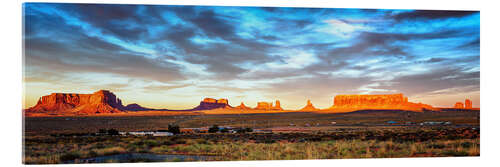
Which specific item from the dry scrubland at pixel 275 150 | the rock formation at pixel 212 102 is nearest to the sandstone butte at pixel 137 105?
the rock formation at pixel 212 102

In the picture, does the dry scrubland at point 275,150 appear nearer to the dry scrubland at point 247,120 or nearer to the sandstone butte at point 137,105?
Answer: the sandstone butte at point 137,105

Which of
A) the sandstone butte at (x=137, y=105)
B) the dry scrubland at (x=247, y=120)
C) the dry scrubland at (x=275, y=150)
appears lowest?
the dry scrubland at (x=247, y=120)

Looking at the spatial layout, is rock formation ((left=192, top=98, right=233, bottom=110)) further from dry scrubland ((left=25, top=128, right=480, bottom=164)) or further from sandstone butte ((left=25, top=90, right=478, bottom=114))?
dry scrubland ((left=25, top=128, right=480, bottom=164))

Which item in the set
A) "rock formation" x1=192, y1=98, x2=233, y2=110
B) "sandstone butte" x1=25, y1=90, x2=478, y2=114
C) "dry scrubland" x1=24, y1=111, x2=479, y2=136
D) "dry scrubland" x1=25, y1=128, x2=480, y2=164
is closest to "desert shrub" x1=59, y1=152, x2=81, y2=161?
"dry scrubland" x1=25, y1=128, x2=480, y2=164

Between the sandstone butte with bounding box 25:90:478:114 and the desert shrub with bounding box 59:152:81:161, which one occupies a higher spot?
the sandstone butte with bounding box 25:90:478:114

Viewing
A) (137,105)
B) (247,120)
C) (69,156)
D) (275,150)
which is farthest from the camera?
(247,120)

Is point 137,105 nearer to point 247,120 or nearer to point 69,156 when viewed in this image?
point 69,156

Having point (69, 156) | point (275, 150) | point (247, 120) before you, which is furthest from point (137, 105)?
point (247, 120)

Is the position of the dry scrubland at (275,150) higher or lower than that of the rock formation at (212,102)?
lower

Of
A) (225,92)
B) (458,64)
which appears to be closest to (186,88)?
(225,92)

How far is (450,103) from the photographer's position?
16562mm

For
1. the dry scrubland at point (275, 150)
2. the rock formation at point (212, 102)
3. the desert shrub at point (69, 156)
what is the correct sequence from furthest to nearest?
the rock formation at point (212, 102), the dry scrubland at point (275, 150), the desert shrub at point (69, 156)

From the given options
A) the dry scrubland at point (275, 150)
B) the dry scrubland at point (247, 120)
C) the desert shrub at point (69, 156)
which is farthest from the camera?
the dry scrubland at point (247, 120)
